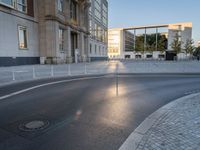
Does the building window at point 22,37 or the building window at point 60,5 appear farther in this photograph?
the building window at point 60,5

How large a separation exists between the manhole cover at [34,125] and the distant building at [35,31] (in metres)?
20.3

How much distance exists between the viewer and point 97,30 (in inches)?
2211

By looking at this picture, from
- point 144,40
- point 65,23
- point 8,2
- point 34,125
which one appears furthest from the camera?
point 144,40

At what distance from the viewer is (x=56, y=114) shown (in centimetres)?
534

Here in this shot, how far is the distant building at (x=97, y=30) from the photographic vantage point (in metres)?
54.5

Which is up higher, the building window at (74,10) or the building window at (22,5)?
the building window at (74,10)

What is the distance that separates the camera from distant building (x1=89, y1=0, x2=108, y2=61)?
2148 inches

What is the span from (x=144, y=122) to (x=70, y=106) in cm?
271

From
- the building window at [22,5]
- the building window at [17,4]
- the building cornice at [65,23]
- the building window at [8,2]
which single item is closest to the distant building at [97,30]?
the building cornice at [65,23]

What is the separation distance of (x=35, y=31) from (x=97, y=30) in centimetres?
2971

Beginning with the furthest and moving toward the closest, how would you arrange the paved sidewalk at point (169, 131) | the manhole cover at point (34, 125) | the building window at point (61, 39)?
the building window at point (61, 39)
the manhole cover at point (34, 125)
the paved sidewalk at point (169, 131)

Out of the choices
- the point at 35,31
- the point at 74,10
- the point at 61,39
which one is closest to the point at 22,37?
the point at 35,31

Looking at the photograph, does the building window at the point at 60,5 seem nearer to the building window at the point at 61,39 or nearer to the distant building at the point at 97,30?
the building window at the point at 61,39

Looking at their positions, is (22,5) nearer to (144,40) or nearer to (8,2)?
(8,2)
